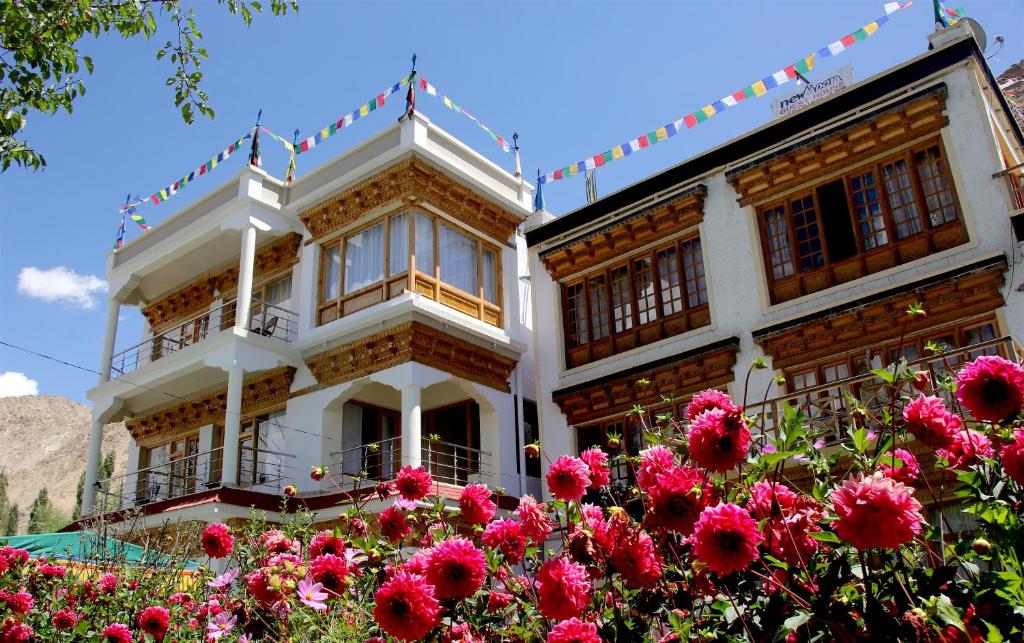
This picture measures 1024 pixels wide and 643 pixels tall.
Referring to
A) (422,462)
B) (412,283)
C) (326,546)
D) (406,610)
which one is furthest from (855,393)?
(406,610)

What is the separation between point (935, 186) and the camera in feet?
39.6

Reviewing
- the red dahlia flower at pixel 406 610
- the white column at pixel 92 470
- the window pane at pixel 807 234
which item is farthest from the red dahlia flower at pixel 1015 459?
the white column at pixel 92 470

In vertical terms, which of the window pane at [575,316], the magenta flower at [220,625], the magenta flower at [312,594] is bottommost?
the magenta flower at [220,625]

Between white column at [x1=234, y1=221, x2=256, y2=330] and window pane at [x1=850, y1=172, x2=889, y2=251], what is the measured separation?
11.3m

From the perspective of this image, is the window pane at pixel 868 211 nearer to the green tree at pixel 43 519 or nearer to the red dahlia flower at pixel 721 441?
the red dahlia flower at pixel 721 441

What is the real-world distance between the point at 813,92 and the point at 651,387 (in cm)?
658

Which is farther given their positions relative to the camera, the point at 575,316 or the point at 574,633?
the point at 575,316

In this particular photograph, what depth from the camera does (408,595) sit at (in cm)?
295

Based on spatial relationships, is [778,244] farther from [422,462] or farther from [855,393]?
[422,462]

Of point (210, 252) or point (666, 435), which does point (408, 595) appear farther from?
point (210, 252)

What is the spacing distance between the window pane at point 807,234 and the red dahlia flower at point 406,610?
11.5 meters

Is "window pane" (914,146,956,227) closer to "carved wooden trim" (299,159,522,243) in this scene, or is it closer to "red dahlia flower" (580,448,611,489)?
"carved wooden trim" (299,159,522,243)

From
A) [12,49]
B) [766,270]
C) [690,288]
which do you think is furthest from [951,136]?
[12,49]

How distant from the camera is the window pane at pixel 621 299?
1541 centimetres
